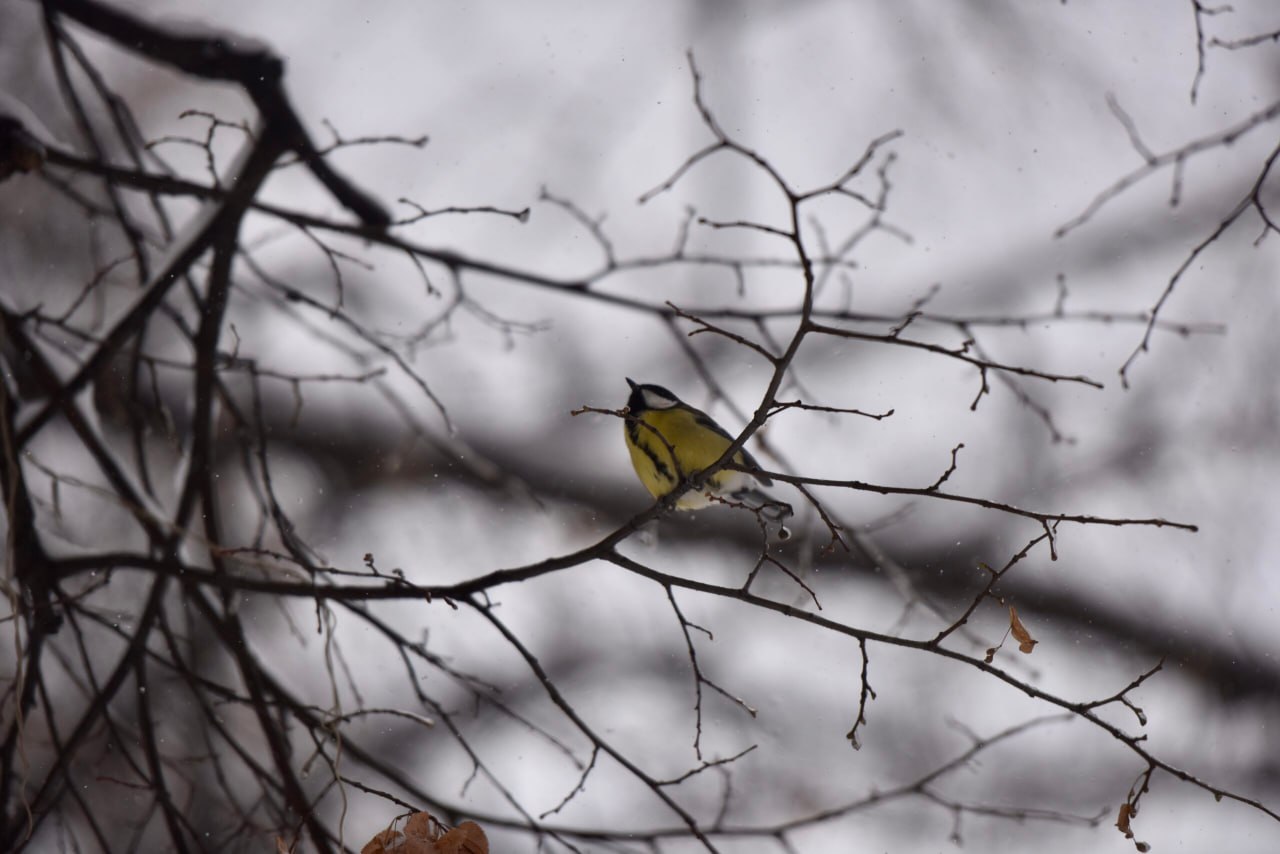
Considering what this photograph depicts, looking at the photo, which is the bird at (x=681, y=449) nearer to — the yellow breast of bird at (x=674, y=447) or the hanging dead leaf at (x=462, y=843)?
the yellow breast of bird at (x=674, y=447)

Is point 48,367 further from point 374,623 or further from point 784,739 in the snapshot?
point 784,739

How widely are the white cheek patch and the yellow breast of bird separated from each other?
0.10 meters

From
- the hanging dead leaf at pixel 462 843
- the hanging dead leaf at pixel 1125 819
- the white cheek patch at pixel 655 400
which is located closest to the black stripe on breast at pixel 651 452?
the white cheek patch at pixel 655 400

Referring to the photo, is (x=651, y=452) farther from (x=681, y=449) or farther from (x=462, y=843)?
(x=462, y=843)

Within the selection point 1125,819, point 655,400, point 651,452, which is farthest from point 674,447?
point 1125,819

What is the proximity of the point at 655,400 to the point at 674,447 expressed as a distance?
0.39 metres

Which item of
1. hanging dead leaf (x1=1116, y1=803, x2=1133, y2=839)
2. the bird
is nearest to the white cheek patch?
the bird

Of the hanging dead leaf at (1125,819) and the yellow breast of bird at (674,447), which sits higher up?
the yellow breast of bird at (674,447)

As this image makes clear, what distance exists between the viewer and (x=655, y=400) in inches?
102

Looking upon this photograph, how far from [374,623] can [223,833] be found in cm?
62

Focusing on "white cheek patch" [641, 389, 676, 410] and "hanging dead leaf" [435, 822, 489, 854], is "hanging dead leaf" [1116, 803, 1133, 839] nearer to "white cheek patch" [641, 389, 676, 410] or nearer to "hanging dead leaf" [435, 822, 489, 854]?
"hanging dead leaf" [435, 822, 489, 854]

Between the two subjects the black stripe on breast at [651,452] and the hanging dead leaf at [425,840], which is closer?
the hanging dead leaf at [425,840]

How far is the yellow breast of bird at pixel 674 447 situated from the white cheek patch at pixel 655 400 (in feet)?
0.32

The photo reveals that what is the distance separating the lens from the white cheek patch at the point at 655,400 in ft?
8.34
